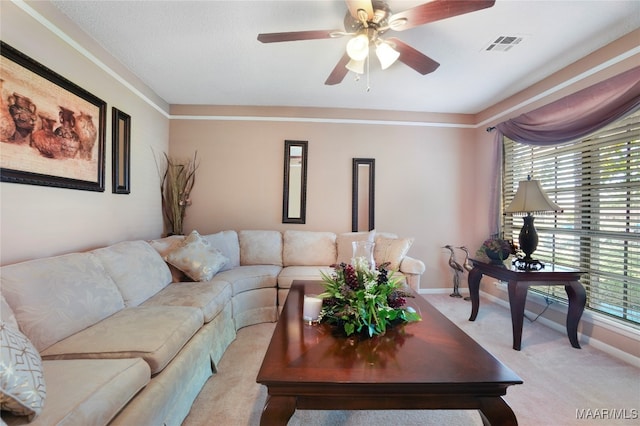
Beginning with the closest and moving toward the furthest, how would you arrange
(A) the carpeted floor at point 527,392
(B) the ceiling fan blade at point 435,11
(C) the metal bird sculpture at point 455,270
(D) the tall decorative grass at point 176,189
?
1. (B) the ceiling fan blade at point 435,11
2. (A) the carpeted floor at point 527,392
3. (D) the tall decorative grass at point 176,189
4. (C) the metal bird sculpture at point 455,270

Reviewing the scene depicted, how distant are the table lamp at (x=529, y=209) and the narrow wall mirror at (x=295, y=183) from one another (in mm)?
2416

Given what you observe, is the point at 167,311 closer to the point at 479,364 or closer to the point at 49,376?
the point at 49,376

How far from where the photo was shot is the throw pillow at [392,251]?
3007mm

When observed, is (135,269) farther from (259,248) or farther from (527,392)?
(527,392)

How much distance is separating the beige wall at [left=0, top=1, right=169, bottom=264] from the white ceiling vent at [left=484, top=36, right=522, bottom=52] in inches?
134

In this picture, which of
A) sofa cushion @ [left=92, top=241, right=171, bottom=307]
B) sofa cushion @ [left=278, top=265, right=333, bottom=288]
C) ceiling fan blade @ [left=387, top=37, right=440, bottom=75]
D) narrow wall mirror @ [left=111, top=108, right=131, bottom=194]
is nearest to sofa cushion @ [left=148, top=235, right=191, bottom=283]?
sofa cushion @ [left=92, top=241, right=171, bottom=307]

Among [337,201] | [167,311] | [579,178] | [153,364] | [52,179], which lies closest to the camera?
[153,364]

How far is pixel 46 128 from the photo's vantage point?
1.85 m

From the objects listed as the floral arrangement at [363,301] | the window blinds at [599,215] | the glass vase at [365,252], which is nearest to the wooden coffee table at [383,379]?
the floral arrangement at [363,301]

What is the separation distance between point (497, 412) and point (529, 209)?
6.53 ft

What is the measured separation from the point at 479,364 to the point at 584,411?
3.64 ft

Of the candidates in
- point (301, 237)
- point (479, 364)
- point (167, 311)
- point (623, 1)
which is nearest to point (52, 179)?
point (167, 311)

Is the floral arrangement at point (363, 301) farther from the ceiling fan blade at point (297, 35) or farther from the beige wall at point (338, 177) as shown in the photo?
the beige wall at point (338, 177)

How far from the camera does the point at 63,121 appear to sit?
198cm
